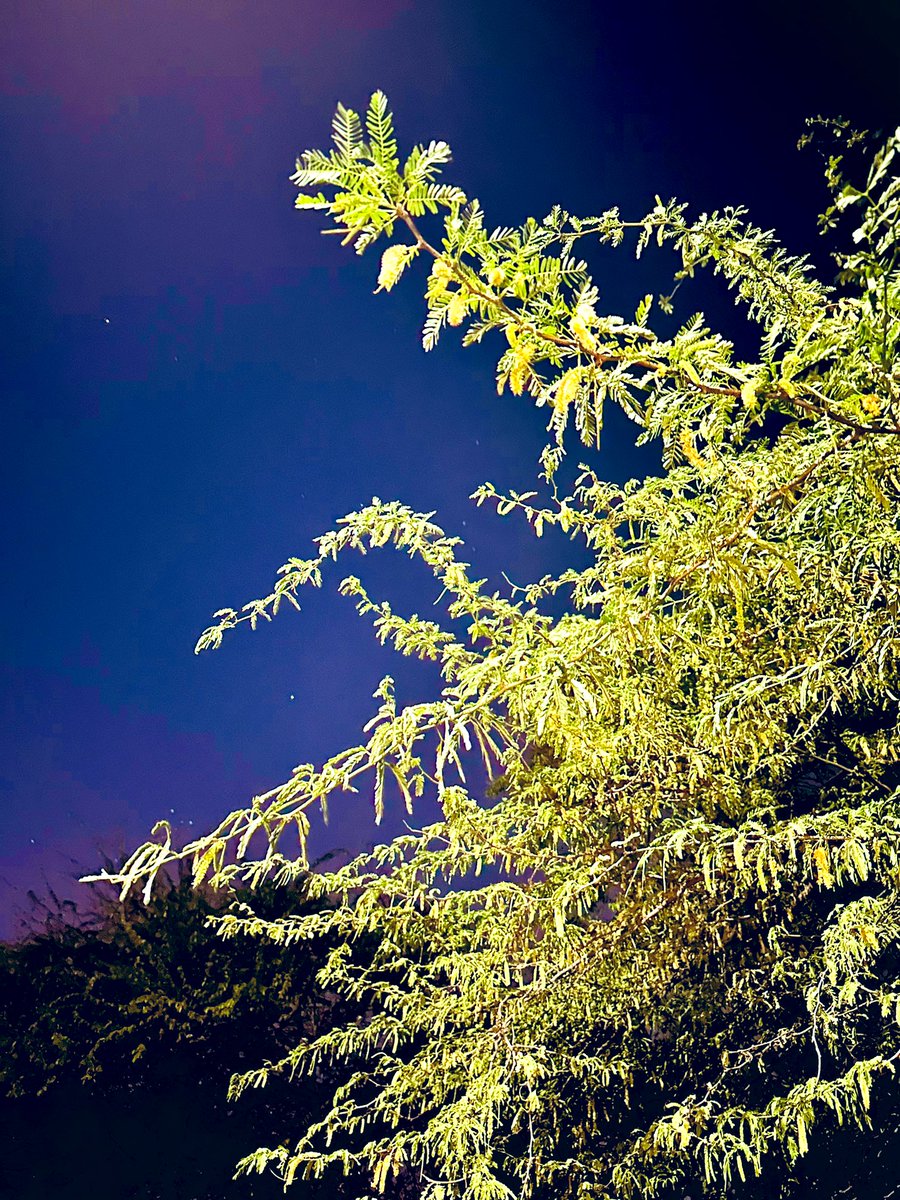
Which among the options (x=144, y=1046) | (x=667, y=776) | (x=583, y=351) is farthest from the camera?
(x=144, y=1046)

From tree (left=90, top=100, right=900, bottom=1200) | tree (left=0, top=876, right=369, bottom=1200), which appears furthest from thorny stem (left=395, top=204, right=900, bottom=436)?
tree (left=0, top=876, right=369, bottom=1200)

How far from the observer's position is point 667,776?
190 cm

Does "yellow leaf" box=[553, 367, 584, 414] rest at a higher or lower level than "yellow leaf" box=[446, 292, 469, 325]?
lower

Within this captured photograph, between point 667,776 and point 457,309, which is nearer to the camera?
point 457,309

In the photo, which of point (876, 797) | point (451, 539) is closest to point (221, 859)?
point (451, 539)

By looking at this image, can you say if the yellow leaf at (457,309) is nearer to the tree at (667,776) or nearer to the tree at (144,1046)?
the tree at (667,776)

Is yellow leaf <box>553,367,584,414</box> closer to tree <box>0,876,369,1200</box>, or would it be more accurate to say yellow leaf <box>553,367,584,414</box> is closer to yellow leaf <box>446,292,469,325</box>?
yellow leaf <box>446,292,469,325</box>

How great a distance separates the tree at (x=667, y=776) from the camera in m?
1.00

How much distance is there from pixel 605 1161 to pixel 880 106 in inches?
121

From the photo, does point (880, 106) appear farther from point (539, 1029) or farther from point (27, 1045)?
point (27, 1045)

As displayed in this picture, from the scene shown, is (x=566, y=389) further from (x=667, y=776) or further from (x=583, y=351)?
(x=667, y=776)

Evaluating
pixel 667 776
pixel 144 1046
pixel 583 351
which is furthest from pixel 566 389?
pixel 144 1046

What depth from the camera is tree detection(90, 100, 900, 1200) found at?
998 mm

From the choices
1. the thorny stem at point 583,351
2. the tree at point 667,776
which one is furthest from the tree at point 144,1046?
the thorny stem at point 583,351
